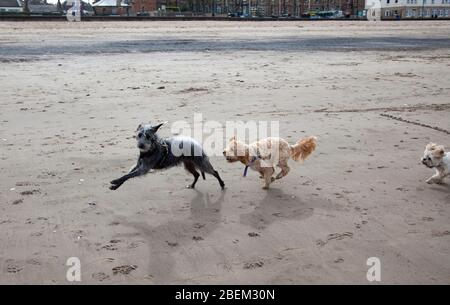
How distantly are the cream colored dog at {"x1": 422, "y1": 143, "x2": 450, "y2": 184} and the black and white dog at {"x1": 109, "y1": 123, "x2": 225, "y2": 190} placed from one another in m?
2.78

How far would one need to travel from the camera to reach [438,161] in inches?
234

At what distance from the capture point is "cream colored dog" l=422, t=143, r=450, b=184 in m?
5.88

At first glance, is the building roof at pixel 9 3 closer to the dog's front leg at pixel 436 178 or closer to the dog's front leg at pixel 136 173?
the dog's front leg at pixel 136 173

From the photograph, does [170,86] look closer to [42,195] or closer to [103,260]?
[42,195]

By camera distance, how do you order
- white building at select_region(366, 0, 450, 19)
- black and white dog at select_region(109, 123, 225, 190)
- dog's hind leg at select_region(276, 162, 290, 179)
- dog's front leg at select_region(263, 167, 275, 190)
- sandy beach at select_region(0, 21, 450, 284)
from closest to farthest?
sandy beach at select_region(0, 21, 450, 284) → black and white dog at select_region(109, 123, 225, 190) → dog's front leg at select_region(263, 167, 275, 190) → dog's hind leg at select_region(276, 162, 290, 179) → white building at select_region(366, 0, 450, 19)

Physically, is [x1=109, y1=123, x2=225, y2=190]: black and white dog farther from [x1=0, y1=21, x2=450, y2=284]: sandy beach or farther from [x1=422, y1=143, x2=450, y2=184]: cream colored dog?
[x1=422, y1=143, x2=450, y2=184]: cream colored dog

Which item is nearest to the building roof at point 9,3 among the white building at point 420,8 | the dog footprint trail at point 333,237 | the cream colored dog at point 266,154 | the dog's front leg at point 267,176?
the white building at point 420,8

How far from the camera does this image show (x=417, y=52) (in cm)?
2292

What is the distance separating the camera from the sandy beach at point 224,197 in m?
4.07

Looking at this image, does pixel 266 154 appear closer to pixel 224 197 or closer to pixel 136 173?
pixel 224 197

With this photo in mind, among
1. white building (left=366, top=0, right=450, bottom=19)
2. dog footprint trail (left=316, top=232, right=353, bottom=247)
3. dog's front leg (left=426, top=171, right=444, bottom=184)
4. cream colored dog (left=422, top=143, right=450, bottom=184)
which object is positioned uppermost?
white building (left=366, top=0, right=450, bottom=19)

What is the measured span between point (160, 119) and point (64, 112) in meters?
2.30

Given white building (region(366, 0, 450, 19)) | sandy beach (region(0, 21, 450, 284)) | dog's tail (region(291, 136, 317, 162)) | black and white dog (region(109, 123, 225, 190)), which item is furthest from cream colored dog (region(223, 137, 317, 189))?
white building (region(366, 0, 450, 19))
